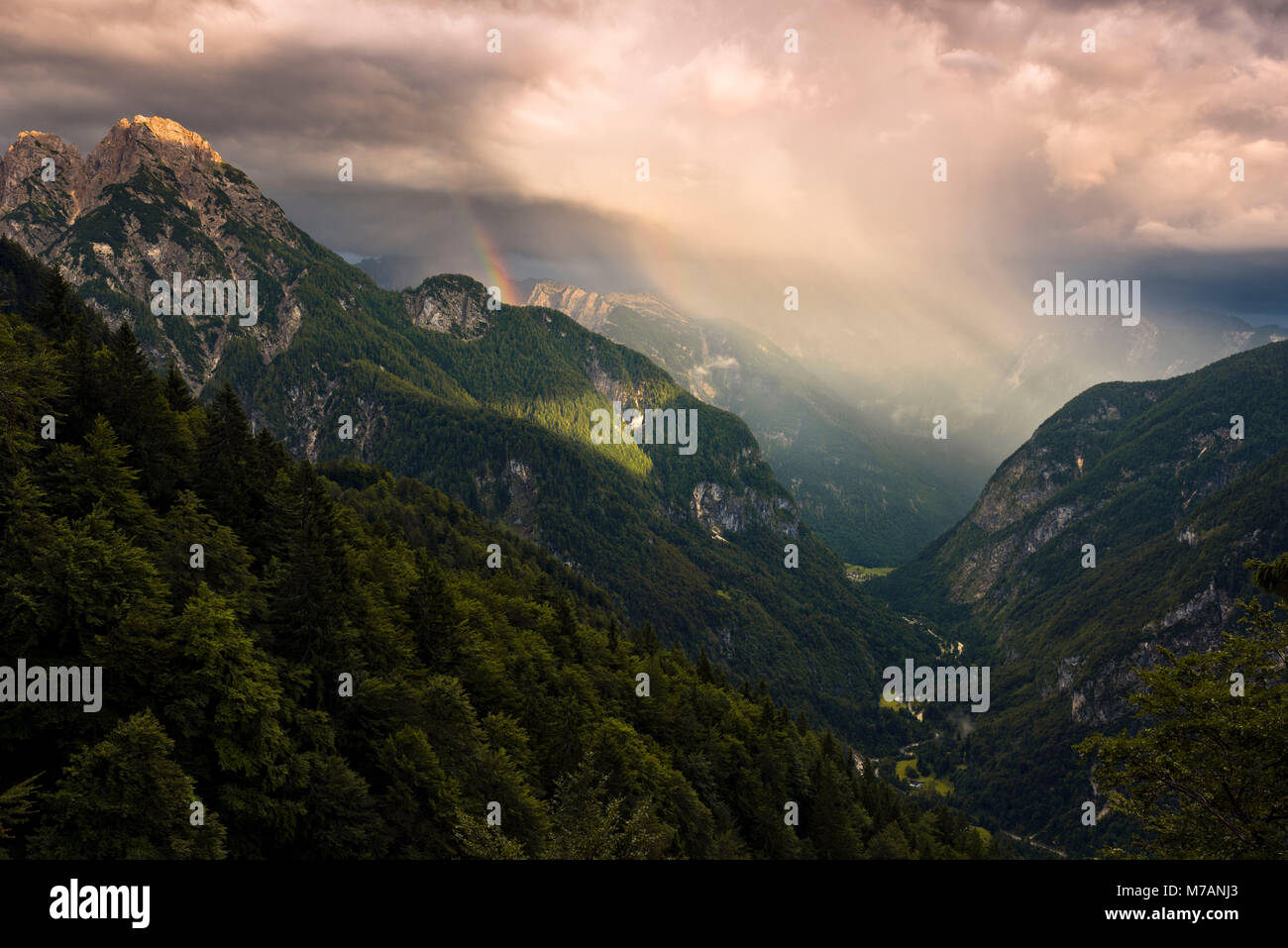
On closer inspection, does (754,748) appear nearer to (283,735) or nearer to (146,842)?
(283,735)

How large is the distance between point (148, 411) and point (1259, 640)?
75974mm

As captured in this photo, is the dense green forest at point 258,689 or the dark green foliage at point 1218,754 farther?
the dense green forest at point 258,689

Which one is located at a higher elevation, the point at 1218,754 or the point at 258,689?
the point at 258,689

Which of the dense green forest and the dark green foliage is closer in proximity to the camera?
the dark green foliage

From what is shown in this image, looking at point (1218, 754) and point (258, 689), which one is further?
point (258, 689)

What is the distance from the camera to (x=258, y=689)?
36375 mm

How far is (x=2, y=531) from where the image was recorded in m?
36.5

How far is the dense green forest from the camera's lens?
31719 millimetres

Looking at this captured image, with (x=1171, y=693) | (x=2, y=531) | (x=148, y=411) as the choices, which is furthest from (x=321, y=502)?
(x=1171, y=693)

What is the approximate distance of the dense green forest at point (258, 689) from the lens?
31.7m
